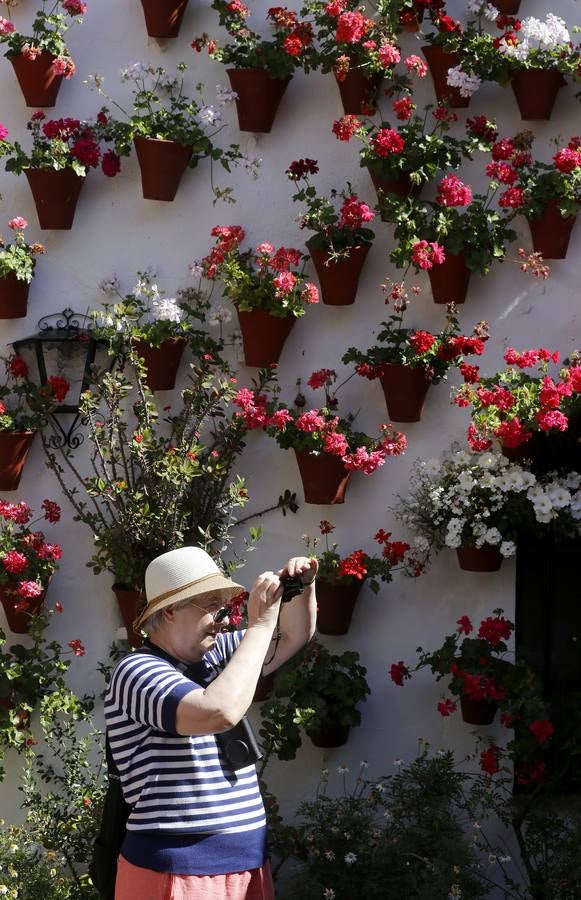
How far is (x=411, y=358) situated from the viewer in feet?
15.9

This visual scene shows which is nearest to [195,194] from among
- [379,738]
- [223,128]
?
[223,128]

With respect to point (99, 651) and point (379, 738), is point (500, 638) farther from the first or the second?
point (99, 651)

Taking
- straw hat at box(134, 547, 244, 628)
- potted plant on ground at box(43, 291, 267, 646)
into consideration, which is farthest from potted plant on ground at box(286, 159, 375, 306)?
straw hat at box(134, 547, 244, 628)

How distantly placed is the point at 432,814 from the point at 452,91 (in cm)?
287

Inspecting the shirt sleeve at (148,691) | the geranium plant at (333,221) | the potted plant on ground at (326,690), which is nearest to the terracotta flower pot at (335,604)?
the potted plant on ground at (326,690)

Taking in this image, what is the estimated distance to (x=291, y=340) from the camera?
5199mm

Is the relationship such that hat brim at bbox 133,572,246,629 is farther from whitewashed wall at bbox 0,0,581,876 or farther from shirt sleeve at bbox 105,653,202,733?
whitewashed wall at bbox 0,0,581,876

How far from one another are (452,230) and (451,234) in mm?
18

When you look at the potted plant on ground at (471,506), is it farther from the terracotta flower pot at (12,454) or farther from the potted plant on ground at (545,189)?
the terracotta flower pot at (12,454)

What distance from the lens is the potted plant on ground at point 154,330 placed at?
200 inches

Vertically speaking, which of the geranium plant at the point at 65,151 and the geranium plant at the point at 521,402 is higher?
the geranium plant at the point at 65,151

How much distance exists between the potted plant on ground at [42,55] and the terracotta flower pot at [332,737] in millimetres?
3016

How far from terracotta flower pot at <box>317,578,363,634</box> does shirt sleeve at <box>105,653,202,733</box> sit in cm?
196

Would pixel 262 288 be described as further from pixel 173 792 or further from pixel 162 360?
pixel 173 792
